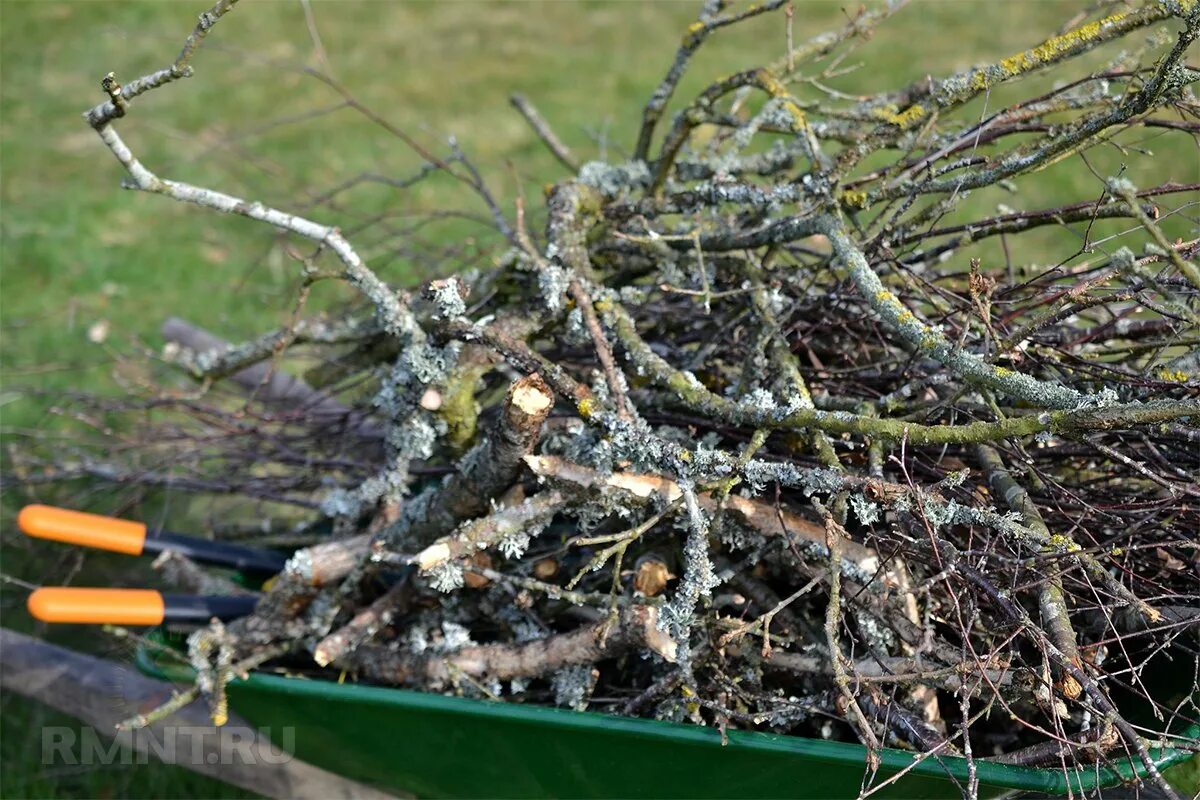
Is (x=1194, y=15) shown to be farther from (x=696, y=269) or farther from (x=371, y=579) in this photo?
(x=371, y=579)

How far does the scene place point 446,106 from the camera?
5543 millimetres

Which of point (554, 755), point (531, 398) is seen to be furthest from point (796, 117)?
point (554, 755)

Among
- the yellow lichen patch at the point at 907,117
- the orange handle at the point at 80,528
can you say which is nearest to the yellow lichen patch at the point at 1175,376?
the yellow lichen patch at the point at 907,117

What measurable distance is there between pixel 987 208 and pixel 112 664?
3344 mm

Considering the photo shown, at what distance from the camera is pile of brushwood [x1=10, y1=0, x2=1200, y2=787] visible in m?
1.30

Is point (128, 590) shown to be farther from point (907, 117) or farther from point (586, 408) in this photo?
point (907, 117)

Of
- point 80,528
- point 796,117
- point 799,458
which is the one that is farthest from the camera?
point 80,528

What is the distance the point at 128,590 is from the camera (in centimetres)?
191

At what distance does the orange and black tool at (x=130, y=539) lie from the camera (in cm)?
184

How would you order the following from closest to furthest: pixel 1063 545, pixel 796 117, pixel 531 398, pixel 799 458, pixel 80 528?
pixel 1063 545, pixel 531 398, pixel 799 458, pixel 796 117, pixel 80 528

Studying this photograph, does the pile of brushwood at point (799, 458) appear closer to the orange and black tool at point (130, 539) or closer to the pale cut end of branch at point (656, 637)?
the pale cut end of branch at point (656, 637)

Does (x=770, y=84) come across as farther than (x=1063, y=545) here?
Yes

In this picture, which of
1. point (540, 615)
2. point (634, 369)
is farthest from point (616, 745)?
point (634, 369)

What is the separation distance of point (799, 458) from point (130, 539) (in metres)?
1.21
